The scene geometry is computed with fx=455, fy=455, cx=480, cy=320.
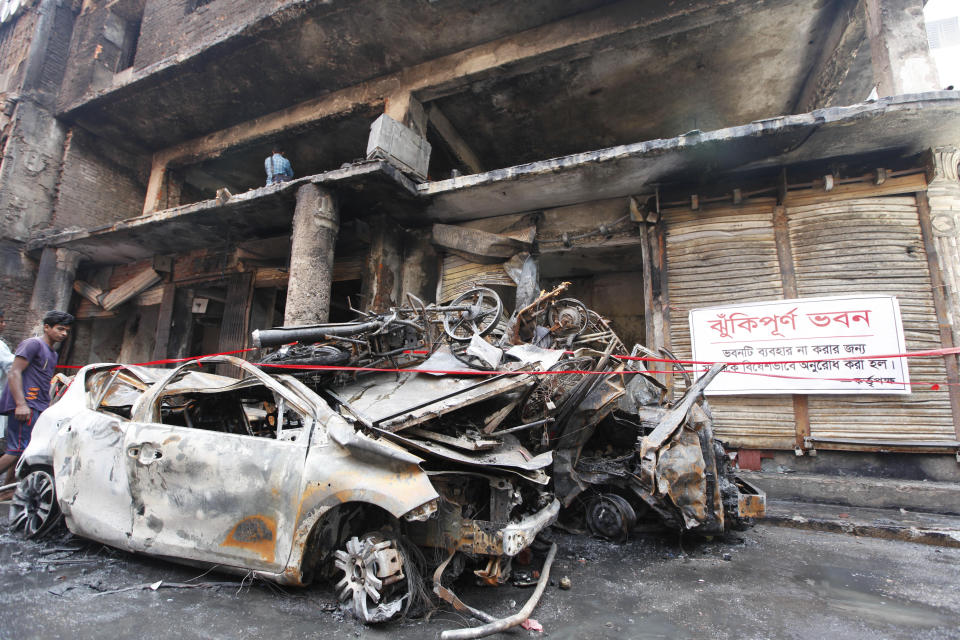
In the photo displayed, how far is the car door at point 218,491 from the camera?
2.72m

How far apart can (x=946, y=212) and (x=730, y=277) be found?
2573 mm

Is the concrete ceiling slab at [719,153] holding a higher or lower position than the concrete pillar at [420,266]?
higher

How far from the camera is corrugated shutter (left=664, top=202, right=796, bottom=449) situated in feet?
20.0

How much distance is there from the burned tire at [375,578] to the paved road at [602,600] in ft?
0.33

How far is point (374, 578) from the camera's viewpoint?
251cm

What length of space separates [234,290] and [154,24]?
632cm

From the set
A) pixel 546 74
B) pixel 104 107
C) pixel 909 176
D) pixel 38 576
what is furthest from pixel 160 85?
pixel 909 176

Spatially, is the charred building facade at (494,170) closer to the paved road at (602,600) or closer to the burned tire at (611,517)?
the paved road at (602,600)

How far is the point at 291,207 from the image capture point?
8.08m

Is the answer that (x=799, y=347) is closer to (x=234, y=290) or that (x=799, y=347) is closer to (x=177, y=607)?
(x=177, y=607)

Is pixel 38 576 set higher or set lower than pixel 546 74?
lower

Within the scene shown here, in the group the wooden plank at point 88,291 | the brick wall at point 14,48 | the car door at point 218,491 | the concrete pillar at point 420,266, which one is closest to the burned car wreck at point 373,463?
the car door at point 218,491

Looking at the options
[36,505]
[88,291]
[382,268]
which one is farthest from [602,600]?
[88,291]

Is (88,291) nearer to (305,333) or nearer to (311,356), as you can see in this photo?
(305,333)
